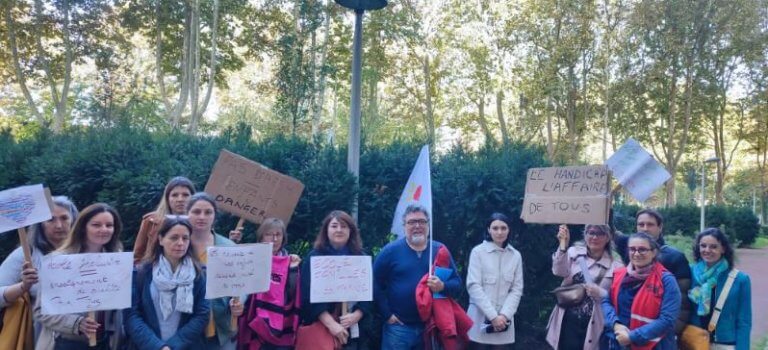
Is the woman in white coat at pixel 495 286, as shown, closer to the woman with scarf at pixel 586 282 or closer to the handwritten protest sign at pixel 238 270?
the woman with scarf at pixel 586 282

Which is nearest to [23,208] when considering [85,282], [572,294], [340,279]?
[85,282]

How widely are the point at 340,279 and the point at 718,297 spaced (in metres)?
2.88

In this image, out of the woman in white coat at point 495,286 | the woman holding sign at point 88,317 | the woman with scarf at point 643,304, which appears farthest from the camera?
the woman in white coat at point 495,286

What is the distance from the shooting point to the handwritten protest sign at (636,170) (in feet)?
15.8

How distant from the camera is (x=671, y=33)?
2325 centimetres

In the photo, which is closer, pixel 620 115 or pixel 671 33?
pixel 671 33

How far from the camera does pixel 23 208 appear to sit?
342 cm

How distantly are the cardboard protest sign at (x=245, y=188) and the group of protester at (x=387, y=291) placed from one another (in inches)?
12.2

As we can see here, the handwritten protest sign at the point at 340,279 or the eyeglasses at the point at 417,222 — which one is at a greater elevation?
the eyeglasses at the point at 417,222

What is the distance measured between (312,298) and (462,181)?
8.24ft

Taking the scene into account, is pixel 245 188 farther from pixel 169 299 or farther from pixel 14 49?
pixel 14 49

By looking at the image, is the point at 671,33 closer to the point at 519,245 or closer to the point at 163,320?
Answer: the point at 519,245

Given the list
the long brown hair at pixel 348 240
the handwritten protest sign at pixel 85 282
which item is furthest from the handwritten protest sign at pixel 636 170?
the handwritten protest sign at pixel 85 282

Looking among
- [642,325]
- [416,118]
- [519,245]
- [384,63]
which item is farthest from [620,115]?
[642,325]
